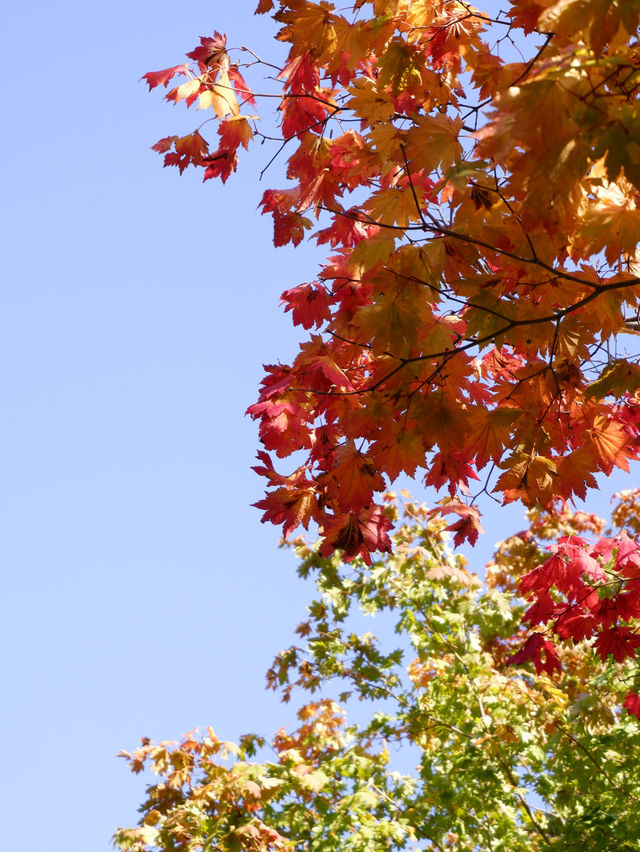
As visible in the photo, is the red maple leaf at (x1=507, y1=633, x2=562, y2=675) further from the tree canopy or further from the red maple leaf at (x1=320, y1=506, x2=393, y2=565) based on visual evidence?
the red maple leaf at (x1=320, y1=506, x2=393, y2=565)

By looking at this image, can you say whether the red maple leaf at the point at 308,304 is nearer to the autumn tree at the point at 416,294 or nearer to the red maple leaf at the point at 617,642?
the autumn tree at the point at 416,294

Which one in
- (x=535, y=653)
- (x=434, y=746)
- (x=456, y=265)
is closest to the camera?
Result: (x=456, y=265)

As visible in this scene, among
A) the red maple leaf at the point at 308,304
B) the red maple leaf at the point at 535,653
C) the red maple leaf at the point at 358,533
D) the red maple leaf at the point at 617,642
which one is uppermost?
the red maple leaf at the point at 308,304

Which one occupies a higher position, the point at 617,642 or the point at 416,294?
the point at 416,294

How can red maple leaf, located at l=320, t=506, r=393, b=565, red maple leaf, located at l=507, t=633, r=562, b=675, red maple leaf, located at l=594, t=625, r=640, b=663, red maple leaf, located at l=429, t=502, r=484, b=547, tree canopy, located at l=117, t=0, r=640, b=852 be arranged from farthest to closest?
red maple leaf, located at l=507, t=633, r=562, b=675
red maple leaf, located at l=594, t=625, r=640, b=663
red maple leaf, located at l=429, t=502, r=484, b=547
red maple leaf, located at l=320, t=506, r=393, b=565
tree canopy, located at l=117, t=0, r=640, b=852

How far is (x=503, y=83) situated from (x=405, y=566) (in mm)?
6203

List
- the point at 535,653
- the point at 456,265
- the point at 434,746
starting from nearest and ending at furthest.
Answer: the point at 456,265, the point at 535,653, the point at 434,746

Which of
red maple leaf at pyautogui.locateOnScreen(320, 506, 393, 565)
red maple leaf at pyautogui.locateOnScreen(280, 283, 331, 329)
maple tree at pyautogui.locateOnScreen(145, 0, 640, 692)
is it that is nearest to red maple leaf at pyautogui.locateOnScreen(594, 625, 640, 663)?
maple tree at pyautogui.locateOnScreen(145, 0, 640, 692)

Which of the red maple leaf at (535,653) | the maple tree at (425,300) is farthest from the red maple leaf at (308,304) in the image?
the red maple leaf at (535,653)

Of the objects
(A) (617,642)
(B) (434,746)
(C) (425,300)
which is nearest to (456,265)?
(C) (425,300)

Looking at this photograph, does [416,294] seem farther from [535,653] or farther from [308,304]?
[535,653]

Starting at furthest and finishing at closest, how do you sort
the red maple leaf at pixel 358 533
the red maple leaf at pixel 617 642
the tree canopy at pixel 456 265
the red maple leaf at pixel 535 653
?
the red maple leaf at pixel 535 653
the red maple leaf at pixel 617 642
the red maple leaf at pixel 358 533
the tree canopy at pixel 456 265

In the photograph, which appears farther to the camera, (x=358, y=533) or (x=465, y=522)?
(x=465, y=522)

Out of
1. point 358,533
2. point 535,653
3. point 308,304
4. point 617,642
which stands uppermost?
point 308,304
